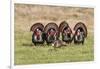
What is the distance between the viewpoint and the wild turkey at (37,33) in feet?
6.84

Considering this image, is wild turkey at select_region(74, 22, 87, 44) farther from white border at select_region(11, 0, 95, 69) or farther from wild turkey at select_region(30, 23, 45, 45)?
wild turkey at select_region(30, 23, 45, 45)

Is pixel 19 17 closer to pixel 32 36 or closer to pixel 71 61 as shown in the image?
pixel 32 36

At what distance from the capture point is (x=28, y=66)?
2055mm

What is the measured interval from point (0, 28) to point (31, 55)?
0.39 metres

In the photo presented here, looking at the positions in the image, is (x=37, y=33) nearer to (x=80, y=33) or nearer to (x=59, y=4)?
(x=59, y=4)

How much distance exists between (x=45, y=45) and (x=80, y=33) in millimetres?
420

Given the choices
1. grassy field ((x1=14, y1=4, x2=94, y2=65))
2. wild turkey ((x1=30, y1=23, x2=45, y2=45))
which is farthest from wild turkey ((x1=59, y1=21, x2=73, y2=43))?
wild turkey ((x1=30, y1=23, x2=45, y2=45))

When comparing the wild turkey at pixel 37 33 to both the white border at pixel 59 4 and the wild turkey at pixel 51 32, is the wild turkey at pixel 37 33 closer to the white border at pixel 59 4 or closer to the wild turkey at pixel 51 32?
the wild turkey at pixel 51 32

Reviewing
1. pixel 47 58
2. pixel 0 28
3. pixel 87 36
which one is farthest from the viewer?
pixel 87 36

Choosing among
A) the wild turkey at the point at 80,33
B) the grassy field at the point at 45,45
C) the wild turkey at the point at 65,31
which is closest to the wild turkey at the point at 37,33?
the grassy field at the point at 45,45

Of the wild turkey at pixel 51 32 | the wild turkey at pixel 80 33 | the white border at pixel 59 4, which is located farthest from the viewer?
the wild turkey at pixel 80 33

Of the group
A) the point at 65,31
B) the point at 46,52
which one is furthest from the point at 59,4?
the point at 46,52

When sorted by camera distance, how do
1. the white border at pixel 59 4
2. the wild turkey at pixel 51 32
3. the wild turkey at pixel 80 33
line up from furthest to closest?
1. the wild turkey at pixel 80 33
2. the wild turkey at pixel 51 32
3. the white border at pixel 59 4
